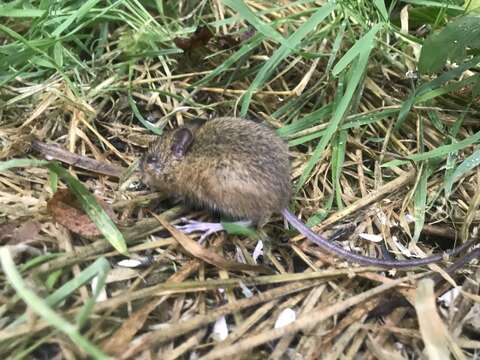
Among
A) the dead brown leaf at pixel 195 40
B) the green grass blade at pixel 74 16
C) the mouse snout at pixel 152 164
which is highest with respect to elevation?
the green grass blade at pixel 74 16

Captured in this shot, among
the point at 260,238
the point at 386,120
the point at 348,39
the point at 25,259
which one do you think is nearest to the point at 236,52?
the point at 348,39

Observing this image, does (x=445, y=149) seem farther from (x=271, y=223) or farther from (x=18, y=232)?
(x=18, y=232)

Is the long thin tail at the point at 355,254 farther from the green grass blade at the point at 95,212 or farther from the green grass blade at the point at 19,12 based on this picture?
the green grass blade at the point at 19,12

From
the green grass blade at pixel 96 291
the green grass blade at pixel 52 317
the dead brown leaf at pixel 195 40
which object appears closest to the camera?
the green grass blade at pixel 52 317

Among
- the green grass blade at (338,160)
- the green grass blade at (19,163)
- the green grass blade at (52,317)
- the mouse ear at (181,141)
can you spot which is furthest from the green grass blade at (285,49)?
the green grass blade at (52,317)

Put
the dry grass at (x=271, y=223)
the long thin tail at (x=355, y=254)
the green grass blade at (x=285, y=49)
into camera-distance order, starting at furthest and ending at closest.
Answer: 1. the green grass blade at (x=285, y=49)
2. the long thin tail at (x=355, y=254)
3. the dry grass at (x=271, y=223)

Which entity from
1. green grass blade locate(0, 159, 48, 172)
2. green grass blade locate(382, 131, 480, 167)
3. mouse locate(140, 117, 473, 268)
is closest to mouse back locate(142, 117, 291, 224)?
mouse locate(140, 117, 473, 268)

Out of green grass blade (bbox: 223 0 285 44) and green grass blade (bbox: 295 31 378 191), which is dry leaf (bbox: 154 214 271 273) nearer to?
green grass blade (bbox: 295 31 378 191)
